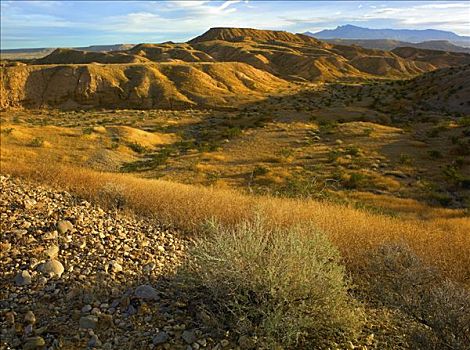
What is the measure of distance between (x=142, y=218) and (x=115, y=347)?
3.62 metres

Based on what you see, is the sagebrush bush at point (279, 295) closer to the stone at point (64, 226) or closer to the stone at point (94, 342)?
the stone at point (94, 342)

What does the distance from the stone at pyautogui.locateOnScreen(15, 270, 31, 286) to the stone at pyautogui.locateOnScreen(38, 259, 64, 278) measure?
167 millimetres

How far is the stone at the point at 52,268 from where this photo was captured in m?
4.81

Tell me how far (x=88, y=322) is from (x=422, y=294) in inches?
144

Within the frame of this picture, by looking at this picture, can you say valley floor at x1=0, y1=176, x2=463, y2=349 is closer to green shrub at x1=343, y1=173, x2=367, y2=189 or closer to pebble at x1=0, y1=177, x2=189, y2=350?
pebble at x1=0, y1=177, x2=189, y2=350

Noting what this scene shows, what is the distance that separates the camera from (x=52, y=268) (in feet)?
16.0

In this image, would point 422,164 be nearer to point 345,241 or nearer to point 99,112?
point 345,241

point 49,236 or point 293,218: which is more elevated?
point 49,236

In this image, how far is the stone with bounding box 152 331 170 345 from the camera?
3.75 m

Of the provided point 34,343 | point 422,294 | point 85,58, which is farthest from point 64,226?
point 85,58

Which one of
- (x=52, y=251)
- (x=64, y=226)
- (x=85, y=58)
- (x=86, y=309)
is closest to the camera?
(x=86, y=309)

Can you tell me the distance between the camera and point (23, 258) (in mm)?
5223

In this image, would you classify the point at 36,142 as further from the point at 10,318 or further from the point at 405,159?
the point at 405,159

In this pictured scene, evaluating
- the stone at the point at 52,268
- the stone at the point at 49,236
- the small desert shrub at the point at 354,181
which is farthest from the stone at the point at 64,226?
the small desert shrub at the point at 354,181
